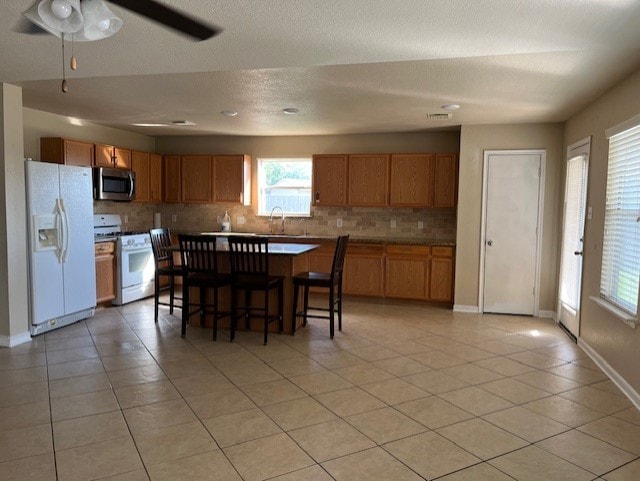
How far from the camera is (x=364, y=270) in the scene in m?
6.36

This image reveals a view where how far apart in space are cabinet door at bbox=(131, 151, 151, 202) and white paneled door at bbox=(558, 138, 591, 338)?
5.67m

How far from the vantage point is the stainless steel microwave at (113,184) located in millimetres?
5875

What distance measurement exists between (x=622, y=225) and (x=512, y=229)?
7.14 feet

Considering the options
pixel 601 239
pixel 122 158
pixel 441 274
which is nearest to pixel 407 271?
pixel 441 274

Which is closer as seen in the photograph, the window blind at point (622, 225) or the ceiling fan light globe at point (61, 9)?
the ceiling fan light globe at point (61, 9)

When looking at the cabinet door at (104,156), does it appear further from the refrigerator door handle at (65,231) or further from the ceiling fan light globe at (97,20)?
the ceiling fan light globe at (97,20)

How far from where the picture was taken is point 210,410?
2971 mm

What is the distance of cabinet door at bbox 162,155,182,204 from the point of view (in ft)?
23.7

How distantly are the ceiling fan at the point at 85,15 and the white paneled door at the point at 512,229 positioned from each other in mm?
4372

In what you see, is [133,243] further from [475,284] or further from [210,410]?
[475,284]

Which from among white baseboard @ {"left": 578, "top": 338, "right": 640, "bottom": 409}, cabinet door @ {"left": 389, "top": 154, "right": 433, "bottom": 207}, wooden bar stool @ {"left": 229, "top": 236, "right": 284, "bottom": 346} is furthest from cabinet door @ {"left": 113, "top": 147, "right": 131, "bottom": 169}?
white baseboard @ {"left": 578, "top": 338, "right": 640, "bottom": 409}

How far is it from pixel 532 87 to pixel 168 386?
383 centimetres

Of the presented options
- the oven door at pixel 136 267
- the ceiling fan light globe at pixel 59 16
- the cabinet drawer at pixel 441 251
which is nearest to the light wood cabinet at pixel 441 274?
the cabinet drawer at pixel 441 251

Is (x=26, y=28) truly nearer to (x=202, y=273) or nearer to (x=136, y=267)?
(x=202, y=273)
